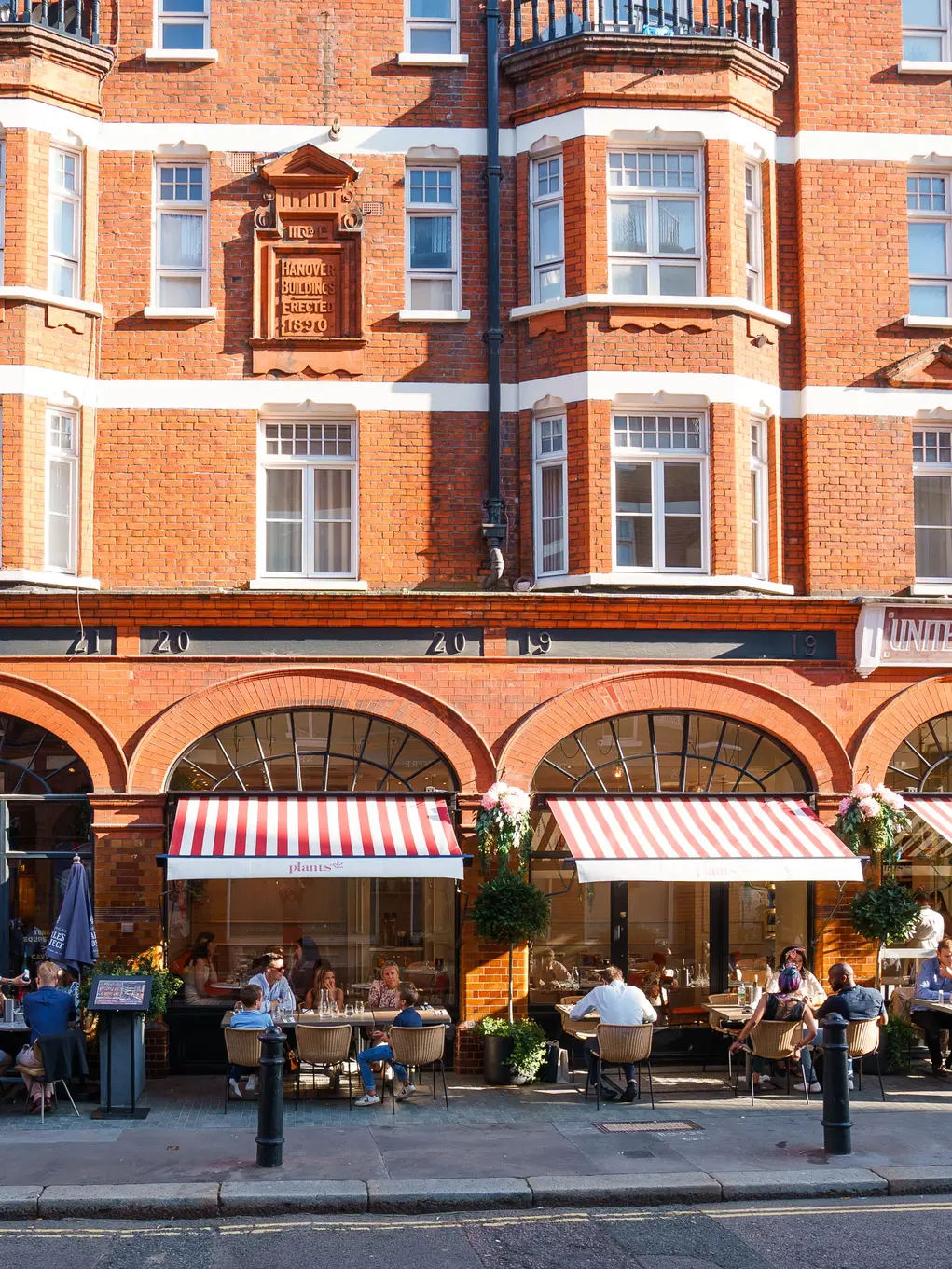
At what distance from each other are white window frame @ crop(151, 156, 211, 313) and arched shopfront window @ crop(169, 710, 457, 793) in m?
5.13

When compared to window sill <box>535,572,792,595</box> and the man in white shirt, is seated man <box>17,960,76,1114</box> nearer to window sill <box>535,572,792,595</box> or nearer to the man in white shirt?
the man in white shirt

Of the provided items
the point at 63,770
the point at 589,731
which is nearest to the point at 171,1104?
the point at 63,770

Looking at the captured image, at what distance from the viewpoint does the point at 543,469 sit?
1703 cm

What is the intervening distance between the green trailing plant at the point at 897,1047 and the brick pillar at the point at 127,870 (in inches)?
322

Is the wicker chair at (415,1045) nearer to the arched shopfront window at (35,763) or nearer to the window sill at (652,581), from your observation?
the arched shopfront window at (35,763)

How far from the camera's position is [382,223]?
56.1 feet

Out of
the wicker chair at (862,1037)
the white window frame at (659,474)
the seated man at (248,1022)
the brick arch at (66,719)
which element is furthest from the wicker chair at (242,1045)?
the white window frame at (659,474)

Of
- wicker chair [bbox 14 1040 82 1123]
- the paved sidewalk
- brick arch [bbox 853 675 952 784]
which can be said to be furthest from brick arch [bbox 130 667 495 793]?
brick arch [bbox 853 675 952 784]

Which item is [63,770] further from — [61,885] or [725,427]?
[725,427]

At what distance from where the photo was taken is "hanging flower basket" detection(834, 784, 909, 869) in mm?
15984

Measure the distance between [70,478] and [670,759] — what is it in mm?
7677

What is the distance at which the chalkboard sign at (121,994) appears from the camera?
1396 centimetres

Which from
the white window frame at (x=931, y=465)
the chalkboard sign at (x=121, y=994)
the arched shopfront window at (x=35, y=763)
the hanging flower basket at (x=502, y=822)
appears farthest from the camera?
the white window frame at (x=931, y=465)

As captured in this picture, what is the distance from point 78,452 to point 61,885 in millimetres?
4928
